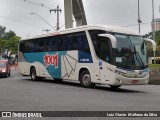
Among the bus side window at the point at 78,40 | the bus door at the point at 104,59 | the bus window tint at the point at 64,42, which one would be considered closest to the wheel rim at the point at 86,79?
the bus door at the point at 104,59

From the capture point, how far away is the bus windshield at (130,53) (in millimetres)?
18234

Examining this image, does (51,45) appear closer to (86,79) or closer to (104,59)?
(86,79)

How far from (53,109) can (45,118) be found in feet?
5.34

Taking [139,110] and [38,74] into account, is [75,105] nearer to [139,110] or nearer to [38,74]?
[139,110]

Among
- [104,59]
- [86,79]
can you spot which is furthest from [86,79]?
[104,59]

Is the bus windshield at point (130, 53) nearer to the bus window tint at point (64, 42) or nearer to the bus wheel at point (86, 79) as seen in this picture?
the bus wheel at point (86, 79)

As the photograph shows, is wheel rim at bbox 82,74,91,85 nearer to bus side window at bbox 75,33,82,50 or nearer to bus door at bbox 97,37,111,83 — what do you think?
bus door at bbox 97,37,111,83

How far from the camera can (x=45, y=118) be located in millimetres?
9617

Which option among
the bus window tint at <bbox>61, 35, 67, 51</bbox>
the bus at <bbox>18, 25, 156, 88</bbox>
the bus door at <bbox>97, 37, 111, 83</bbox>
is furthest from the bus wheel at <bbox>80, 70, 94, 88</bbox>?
the bus window tint at <bbox>61, 35, 67, 51</bbox>

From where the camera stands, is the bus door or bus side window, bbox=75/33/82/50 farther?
bus side window, bbox=75/33/82/50

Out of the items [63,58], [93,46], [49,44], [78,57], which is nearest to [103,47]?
[93,46]

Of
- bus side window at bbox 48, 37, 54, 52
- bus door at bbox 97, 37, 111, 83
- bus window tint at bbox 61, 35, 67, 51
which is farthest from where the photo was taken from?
bus side window at bbox 48, 37, 54, 52

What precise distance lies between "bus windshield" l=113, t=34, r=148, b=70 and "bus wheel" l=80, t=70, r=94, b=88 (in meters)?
2.55

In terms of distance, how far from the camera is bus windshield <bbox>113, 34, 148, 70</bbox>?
18.2 metres
